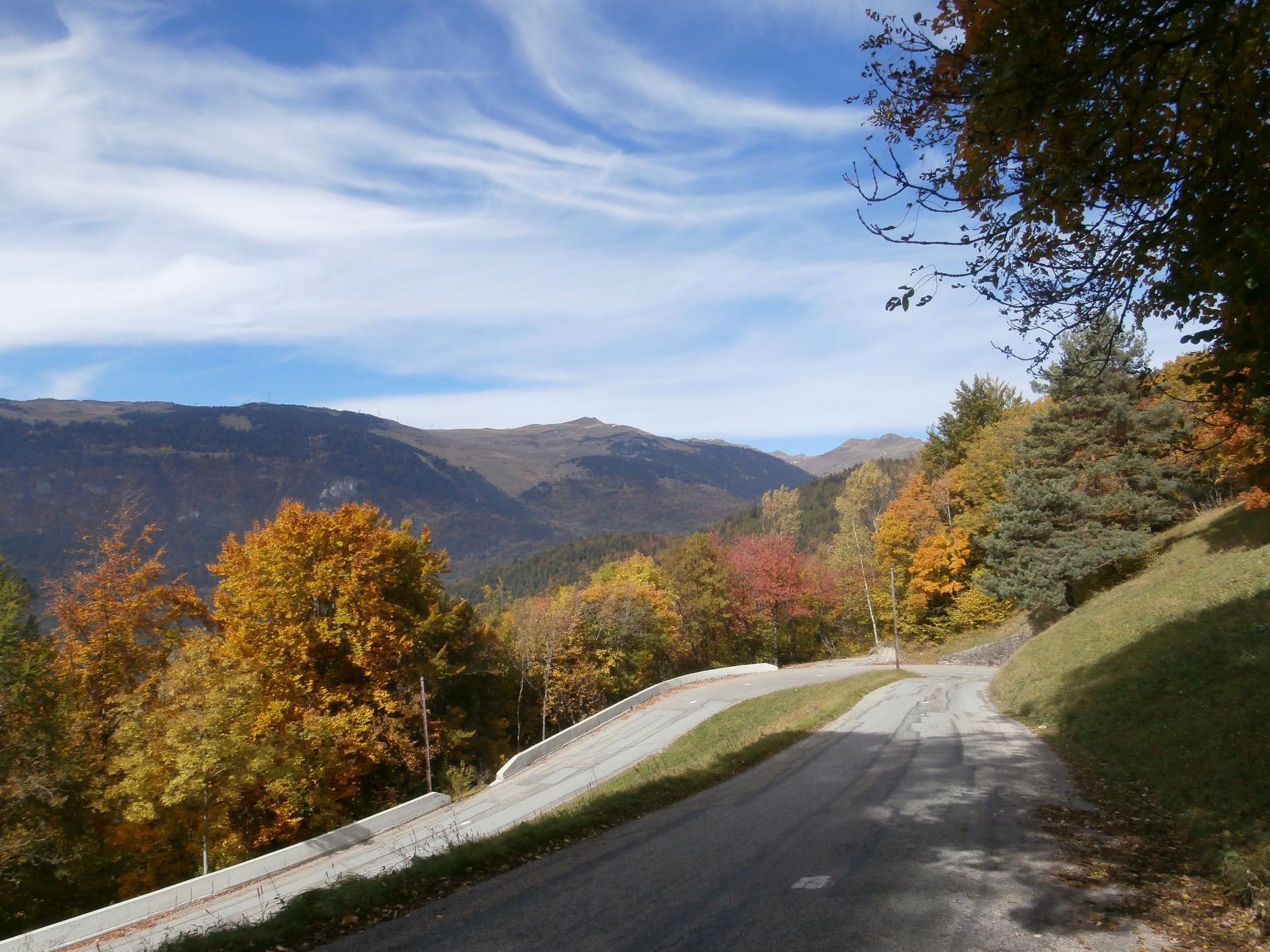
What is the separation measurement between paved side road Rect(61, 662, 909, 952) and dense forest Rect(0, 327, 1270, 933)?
4532 millimetres

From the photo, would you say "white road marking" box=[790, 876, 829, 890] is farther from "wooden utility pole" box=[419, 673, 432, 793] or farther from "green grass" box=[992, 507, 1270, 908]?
"wooden utility pole" box=[419, 673, 432, 793]

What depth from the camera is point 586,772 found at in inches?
1037

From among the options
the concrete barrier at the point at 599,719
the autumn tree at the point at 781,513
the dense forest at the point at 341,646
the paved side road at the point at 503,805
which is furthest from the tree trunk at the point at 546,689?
the autumn tree at the point at 781,513

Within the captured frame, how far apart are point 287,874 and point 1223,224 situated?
23.7 meters

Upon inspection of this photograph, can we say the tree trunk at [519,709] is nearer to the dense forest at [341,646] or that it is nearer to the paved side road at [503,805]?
the dense forest at [341,646]

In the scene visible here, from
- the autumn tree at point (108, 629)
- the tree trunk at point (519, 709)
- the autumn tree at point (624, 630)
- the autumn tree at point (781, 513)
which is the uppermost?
the autumn tree at point (781, 513)

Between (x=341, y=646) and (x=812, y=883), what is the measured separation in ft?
96.0

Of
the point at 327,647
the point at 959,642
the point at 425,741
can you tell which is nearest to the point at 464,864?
the point at 425,741

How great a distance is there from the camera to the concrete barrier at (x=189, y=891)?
1644cm

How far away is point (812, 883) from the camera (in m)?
6.22

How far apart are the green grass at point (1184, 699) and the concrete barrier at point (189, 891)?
19.4 meters

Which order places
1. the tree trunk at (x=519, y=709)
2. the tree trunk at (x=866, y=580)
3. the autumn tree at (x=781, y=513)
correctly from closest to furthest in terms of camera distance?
the tree trunk at (x=519, y=709), the tree trunk at (x=866, y=580), the autumn tree at (x=781, y=513)

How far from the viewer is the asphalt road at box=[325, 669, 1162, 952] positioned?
5148 mm

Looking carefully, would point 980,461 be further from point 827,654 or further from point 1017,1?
point 1017,1
